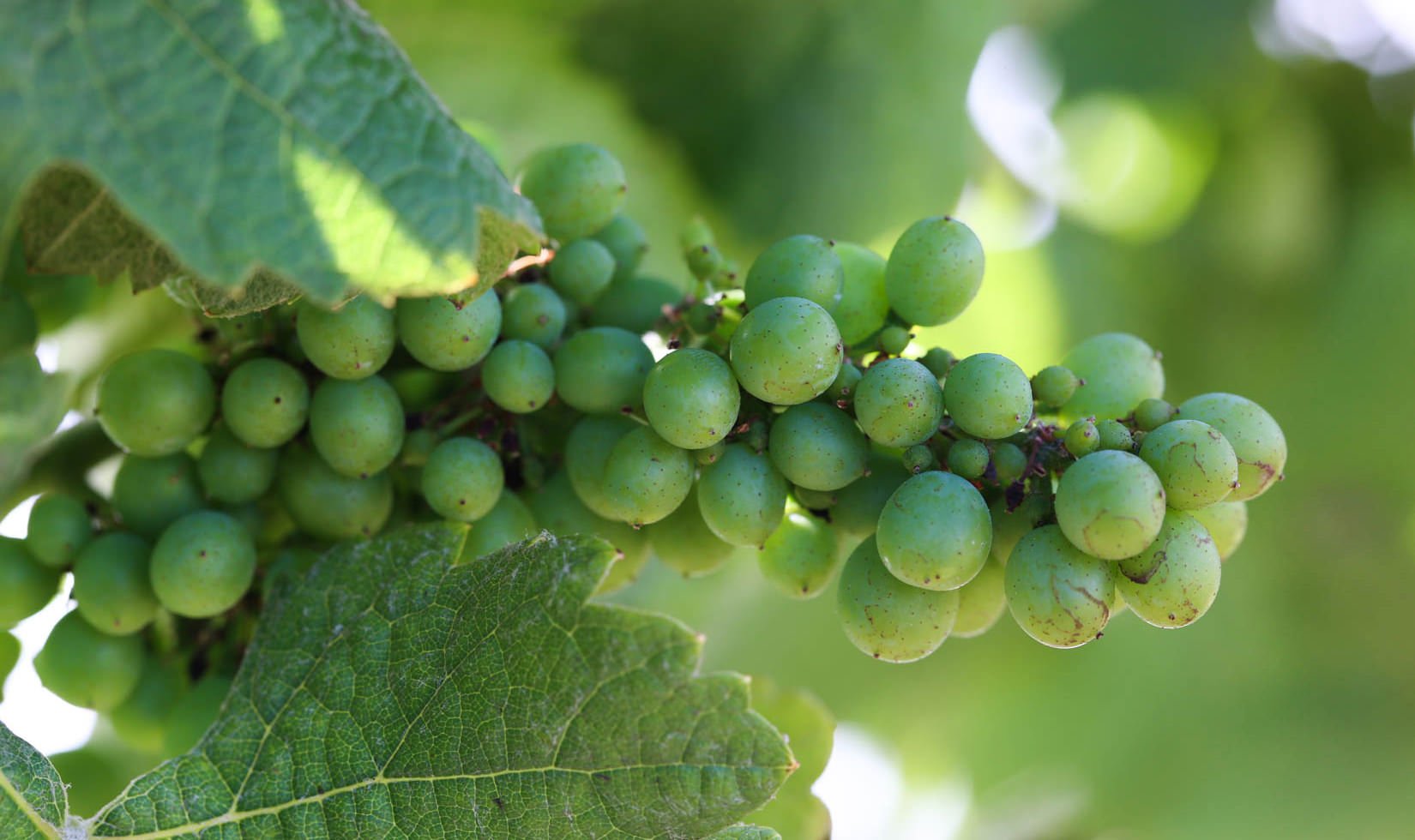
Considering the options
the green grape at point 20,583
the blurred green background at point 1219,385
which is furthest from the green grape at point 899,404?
the blurred green background at point 1219,385

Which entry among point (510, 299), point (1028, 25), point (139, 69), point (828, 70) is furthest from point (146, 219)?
point (1028, 25)

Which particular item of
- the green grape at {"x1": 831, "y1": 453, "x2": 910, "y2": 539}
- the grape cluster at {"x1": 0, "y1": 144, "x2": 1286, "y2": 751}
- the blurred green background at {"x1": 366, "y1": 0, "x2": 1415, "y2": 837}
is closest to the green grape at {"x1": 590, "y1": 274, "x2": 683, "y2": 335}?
the grape cluster at {"x1": 0, "y1": 144, "x2": 1286, "y2": 751}

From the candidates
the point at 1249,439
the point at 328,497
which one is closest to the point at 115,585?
the point at 328,497

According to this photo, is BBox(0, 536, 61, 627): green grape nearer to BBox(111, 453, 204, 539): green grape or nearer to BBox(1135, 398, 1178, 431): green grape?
BBox(111, 453, 204, 539): green grape

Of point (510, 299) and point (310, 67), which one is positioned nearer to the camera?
point (310, 67)

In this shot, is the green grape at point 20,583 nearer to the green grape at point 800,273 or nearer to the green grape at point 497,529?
the green grape at point 497,529

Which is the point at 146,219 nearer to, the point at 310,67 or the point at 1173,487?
the point at 310,67

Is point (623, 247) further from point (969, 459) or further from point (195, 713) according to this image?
point (195, 713)
